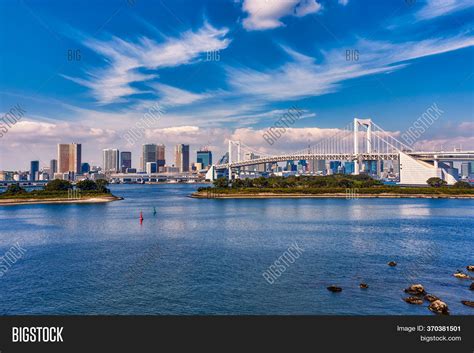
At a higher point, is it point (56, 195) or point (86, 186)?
point (86, 186)

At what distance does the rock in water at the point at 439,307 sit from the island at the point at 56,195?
1083 inches

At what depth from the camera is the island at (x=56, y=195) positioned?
29281mm

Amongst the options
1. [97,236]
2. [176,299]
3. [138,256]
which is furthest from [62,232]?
[176,299]

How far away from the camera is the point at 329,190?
3303 centimetres

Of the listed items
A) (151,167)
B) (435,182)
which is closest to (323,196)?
(435,182)

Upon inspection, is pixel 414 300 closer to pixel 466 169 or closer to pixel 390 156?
pixel 390 156

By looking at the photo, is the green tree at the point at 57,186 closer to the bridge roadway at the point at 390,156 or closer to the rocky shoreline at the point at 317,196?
the rocky shoreline at the point at 317,196

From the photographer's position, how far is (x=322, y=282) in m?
7.74

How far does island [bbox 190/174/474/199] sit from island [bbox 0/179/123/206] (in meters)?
8.17

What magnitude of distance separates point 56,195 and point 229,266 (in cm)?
2596

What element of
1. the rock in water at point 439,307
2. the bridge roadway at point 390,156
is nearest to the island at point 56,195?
the bridge roadway at point 390,156

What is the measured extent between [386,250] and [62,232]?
36.3 feet

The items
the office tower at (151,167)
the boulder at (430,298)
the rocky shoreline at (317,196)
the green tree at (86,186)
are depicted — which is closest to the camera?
the boulder at (430,298)

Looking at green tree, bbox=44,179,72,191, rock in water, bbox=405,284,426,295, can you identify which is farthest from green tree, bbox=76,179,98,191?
rock in water, bbox=405,284,426,295
